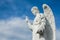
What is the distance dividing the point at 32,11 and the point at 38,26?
1.10m

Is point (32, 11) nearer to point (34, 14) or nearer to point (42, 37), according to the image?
point (34, 14)

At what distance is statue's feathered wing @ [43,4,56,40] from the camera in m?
19.9

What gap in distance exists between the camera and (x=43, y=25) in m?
19.5

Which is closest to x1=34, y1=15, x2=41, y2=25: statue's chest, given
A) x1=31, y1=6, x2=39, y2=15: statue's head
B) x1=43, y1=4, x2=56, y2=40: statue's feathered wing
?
x1=31, y1=6, x2=39, y2=15: statue's head

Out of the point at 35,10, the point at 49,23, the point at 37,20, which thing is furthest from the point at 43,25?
the point at 35,10

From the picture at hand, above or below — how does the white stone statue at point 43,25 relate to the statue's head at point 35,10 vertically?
below

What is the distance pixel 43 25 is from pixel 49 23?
2.13ft

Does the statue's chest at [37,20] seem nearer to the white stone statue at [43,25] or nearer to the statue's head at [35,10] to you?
the white stone statue at [43,25]

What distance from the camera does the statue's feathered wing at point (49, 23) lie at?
1991cm

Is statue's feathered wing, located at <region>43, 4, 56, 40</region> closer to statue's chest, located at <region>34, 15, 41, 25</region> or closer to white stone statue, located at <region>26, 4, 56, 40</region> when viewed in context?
white stone statue, located at <region>26, 4, 56, 40</region>

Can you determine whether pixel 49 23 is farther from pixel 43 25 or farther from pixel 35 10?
pixel 35 10

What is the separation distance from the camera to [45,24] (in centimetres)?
1966

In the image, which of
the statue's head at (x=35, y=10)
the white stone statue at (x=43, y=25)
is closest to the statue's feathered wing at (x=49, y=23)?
the white stone statue at (x=43, y=25)

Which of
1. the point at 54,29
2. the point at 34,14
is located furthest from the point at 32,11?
the point at 54,29
